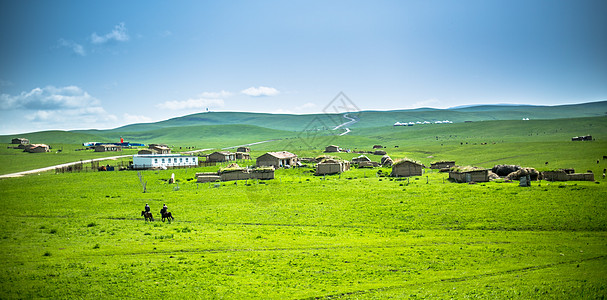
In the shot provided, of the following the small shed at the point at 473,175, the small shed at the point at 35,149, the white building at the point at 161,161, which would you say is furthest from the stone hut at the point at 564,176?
the small shed at the point at 35,149

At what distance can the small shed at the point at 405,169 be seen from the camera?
5409 cm

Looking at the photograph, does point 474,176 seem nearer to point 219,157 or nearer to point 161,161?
point 161,161

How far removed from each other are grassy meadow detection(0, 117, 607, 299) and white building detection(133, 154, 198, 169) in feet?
79.5

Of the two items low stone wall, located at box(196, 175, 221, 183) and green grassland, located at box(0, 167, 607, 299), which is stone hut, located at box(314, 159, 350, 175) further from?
low stone wall, located at box(196, 175, 221, 183)

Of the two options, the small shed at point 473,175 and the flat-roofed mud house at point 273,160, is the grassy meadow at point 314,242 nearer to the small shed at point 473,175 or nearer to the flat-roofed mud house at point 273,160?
the small shed at point 473,175

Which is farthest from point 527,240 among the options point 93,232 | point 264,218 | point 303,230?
point 93,232

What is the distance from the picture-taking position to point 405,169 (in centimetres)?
5406

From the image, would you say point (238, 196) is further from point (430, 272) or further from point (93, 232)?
point (430, 272)

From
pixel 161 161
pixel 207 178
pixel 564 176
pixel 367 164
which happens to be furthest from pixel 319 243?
pixel 161 161

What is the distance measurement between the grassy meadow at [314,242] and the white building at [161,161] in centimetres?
2425

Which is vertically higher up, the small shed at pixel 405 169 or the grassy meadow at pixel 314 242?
the small shed at pixel 405 169

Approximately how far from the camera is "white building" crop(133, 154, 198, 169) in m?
73.9

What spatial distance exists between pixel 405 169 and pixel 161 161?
1847 inches

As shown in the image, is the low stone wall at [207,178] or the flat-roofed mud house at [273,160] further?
the flat-roofed mud house at [273,160]
